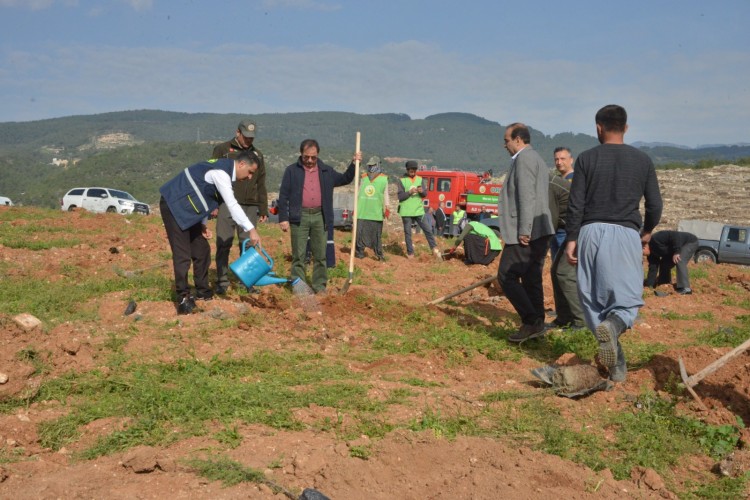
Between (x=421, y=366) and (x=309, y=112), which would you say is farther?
(x=309, y=112)

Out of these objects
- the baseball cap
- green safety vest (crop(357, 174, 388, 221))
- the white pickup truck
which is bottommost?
the white pickup truck

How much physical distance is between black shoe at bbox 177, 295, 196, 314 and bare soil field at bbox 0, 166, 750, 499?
14 centimetres

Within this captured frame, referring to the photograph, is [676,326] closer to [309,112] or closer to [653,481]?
[653,481]

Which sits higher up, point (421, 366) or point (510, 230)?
point (510, 230)

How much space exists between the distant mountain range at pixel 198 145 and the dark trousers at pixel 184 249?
5523 centimetres

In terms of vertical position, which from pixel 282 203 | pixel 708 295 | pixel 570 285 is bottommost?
pixel 708 295

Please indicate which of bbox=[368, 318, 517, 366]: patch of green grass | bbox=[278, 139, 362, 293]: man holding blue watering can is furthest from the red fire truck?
bbox=[368, 318, 517, 366]: patch of green grass

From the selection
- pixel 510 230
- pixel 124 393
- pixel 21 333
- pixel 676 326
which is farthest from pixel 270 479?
pixel 676 326

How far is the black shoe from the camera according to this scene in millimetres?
6871

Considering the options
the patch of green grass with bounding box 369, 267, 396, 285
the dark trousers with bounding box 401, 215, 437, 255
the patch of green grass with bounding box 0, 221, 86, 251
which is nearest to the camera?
the patch of green grass with bounding box 369, 267, 396, 285

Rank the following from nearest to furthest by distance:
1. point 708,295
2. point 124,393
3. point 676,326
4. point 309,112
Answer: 1. point 124,393
2. point 676,326
3. point 708,295
4. point 309,112

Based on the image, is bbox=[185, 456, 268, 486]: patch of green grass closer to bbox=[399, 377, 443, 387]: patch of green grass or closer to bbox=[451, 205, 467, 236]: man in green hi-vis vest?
bbox=[399, 377, 443, 387]: patch of green grass

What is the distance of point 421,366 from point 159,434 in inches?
95.4

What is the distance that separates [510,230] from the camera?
21.4 ft
